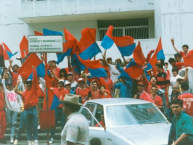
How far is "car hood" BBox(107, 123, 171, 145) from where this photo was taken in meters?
5.70

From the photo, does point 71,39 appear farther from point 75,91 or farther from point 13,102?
point 13,102

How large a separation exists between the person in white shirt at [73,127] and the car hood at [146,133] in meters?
1.80

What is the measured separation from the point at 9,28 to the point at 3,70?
25.2 feet

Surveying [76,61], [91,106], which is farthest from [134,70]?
[91,106]

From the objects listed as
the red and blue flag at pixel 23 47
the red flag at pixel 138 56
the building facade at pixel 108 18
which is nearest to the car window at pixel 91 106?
the red flag at pixel 138 56

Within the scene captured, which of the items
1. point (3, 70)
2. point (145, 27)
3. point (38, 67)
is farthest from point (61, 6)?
point (38, 67)

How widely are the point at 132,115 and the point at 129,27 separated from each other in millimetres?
12802

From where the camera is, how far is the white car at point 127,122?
5887 mm

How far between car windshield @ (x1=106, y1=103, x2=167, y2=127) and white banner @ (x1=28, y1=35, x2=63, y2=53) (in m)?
2.15

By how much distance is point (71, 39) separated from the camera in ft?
37.4

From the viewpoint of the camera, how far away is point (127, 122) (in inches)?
266

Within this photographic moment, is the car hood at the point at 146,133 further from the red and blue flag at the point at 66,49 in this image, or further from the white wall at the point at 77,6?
the white wall at the point at 77,6

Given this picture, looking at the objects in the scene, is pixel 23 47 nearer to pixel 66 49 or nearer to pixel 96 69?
pixel 66 49

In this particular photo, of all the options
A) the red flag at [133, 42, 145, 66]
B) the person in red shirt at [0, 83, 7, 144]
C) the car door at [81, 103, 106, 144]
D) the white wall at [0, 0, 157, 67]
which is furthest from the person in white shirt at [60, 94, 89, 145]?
the white wall at [0, 0, 157, 67]
